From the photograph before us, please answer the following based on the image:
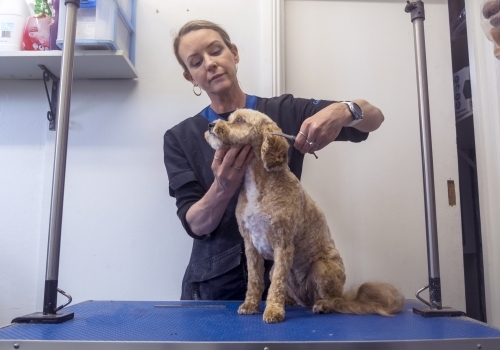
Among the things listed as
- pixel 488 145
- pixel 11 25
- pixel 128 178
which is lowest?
pixel 128 178

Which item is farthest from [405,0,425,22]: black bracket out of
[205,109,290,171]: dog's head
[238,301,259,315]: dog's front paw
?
[238,301,259,315]: dog's front paw

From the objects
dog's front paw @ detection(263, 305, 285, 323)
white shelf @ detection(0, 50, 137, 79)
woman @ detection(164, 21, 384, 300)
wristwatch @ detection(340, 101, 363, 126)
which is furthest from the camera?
white shelf @ detection(0, 50, 137, 79)

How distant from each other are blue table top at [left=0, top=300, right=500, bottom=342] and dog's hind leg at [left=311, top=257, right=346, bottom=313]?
42mm

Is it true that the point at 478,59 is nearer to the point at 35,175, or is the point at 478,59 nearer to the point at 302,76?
the point at 302,76

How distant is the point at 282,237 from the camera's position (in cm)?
87

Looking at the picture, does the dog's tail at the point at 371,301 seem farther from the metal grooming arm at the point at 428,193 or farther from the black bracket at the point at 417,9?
the black bracket at the point at 417,9

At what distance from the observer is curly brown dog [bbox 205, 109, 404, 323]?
0.87 meters

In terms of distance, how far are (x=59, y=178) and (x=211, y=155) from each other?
46cm

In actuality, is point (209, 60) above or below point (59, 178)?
above

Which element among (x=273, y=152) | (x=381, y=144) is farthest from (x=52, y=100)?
(x=381, y=144)

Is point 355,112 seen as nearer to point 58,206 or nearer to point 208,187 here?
point 208,187

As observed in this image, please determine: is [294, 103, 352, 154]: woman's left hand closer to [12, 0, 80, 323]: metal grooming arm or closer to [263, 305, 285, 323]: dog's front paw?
[263, 305, 285, 323]: dog's front paw

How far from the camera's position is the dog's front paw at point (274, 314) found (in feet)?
2.58

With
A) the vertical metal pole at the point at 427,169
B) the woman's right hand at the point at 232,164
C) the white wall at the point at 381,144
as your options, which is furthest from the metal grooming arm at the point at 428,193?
the white wall at the point at 381,144
